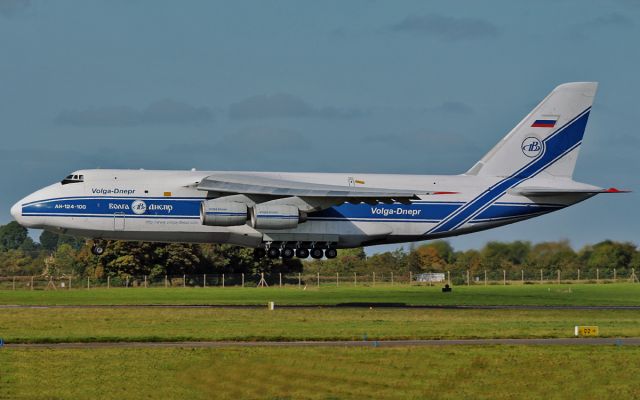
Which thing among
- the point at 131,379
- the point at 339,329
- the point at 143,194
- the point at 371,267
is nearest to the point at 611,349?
the point at 339,329

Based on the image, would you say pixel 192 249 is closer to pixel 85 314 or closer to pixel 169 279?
pixel 169 279

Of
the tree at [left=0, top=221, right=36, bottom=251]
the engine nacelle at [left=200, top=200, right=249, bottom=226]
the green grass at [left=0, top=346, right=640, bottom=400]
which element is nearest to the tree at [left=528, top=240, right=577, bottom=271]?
the engine nacelle at [left=200, top=200, right=249, bottom=226]

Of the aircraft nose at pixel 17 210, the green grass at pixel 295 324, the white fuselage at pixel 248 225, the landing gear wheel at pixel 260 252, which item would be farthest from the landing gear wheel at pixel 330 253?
the aircraft nose at pixel 17 210

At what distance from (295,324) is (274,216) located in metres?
9.34

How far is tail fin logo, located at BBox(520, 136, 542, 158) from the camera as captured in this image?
5216 cm

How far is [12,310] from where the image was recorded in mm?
44000

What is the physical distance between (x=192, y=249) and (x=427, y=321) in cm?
4353

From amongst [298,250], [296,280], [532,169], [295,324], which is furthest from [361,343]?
[296,280]

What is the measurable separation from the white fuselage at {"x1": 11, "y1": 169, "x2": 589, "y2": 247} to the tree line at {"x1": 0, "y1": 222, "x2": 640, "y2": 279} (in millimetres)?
25297

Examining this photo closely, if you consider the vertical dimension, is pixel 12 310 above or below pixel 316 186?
below

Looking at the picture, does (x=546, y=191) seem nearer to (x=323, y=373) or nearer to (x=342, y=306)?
(x=342, y=306)

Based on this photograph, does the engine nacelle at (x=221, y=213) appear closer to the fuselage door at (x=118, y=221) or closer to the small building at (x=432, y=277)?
the fuselage door at (x=118, y=221)

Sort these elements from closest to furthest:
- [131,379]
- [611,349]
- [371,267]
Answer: [131,379]
[611,349]
[371,267]

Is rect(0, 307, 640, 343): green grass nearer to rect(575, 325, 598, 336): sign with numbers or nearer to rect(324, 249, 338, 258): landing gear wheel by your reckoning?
rect(575, 325, 598, 336): sign with numbers
